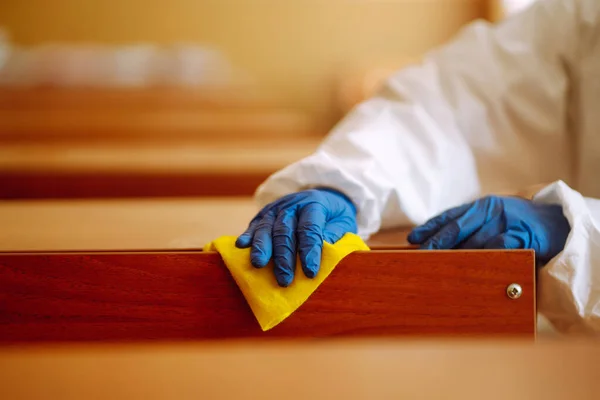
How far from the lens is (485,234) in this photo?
71 cm

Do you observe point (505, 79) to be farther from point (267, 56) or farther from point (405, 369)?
point (267, 56)

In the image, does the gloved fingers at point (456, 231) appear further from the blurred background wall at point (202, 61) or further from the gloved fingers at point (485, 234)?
the blurred background wall at point (202, 61)

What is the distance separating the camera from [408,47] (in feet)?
15.8

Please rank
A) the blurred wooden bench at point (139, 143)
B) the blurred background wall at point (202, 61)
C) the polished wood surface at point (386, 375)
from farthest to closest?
1. the blurred background wall at point (202, 61)
2. the blurred wooden bench at point (139, 143)
3. the polished wood surface at point (386, 375)

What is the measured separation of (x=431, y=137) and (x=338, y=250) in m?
0.44

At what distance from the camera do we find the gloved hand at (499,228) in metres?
0.69

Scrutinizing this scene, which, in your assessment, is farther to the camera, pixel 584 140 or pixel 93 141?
pixel 93 141

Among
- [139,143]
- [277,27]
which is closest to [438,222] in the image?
[139,143]

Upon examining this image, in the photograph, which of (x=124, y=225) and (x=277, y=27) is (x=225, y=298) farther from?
(x=277, y=27)

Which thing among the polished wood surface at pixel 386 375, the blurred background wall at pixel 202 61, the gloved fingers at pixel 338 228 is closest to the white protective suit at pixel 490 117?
the gloved fingers at pixel 338 228

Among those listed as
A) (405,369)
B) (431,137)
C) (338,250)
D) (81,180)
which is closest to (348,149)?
A: (431,137)

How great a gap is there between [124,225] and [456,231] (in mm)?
493

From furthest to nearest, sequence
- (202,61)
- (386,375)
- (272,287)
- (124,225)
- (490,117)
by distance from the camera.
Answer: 1. (202,61)
2. (490,117)
3. (124,225)
4. (272,287)
5. (386,375)

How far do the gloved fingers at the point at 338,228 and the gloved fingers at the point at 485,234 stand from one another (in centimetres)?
14
